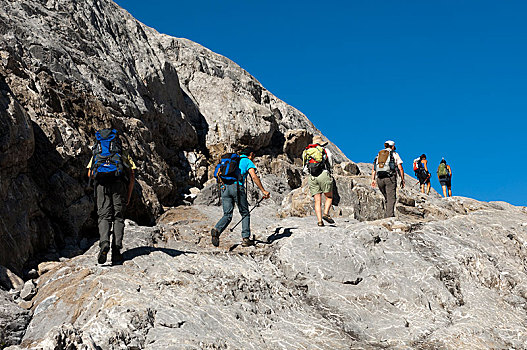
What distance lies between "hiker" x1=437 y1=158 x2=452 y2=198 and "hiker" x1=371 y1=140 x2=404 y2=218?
12104 millimetres

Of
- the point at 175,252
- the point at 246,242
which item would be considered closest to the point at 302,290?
the point at 246,242

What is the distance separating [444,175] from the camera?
85.6 ft

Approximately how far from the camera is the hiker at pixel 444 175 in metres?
26.0

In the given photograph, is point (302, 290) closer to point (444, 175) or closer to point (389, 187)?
point (389, 187)

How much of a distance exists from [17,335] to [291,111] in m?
28.9

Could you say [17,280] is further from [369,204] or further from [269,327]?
[369,204]

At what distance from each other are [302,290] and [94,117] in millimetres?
10718

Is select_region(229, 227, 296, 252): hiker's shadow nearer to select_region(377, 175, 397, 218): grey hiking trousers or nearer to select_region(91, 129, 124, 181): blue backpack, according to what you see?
select_region(377, 175, 397, 218): grey hiking trousers

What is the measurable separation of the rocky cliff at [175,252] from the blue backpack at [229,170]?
1987mm

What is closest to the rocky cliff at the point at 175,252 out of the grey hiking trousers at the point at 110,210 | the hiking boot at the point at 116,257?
the hiking boot at the point at 116,257

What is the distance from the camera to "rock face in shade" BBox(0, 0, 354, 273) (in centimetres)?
1181

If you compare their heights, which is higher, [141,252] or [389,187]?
[389,187]

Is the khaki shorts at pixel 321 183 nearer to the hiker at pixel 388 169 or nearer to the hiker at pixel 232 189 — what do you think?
the hiker at pixel 388 169

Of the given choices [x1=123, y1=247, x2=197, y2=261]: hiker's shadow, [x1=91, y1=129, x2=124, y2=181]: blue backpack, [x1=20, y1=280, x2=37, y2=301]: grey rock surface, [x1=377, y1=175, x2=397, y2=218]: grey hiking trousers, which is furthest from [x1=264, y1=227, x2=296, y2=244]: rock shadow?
[x1=20, y1=280, x2=37, y2=301]: grey rock surface
